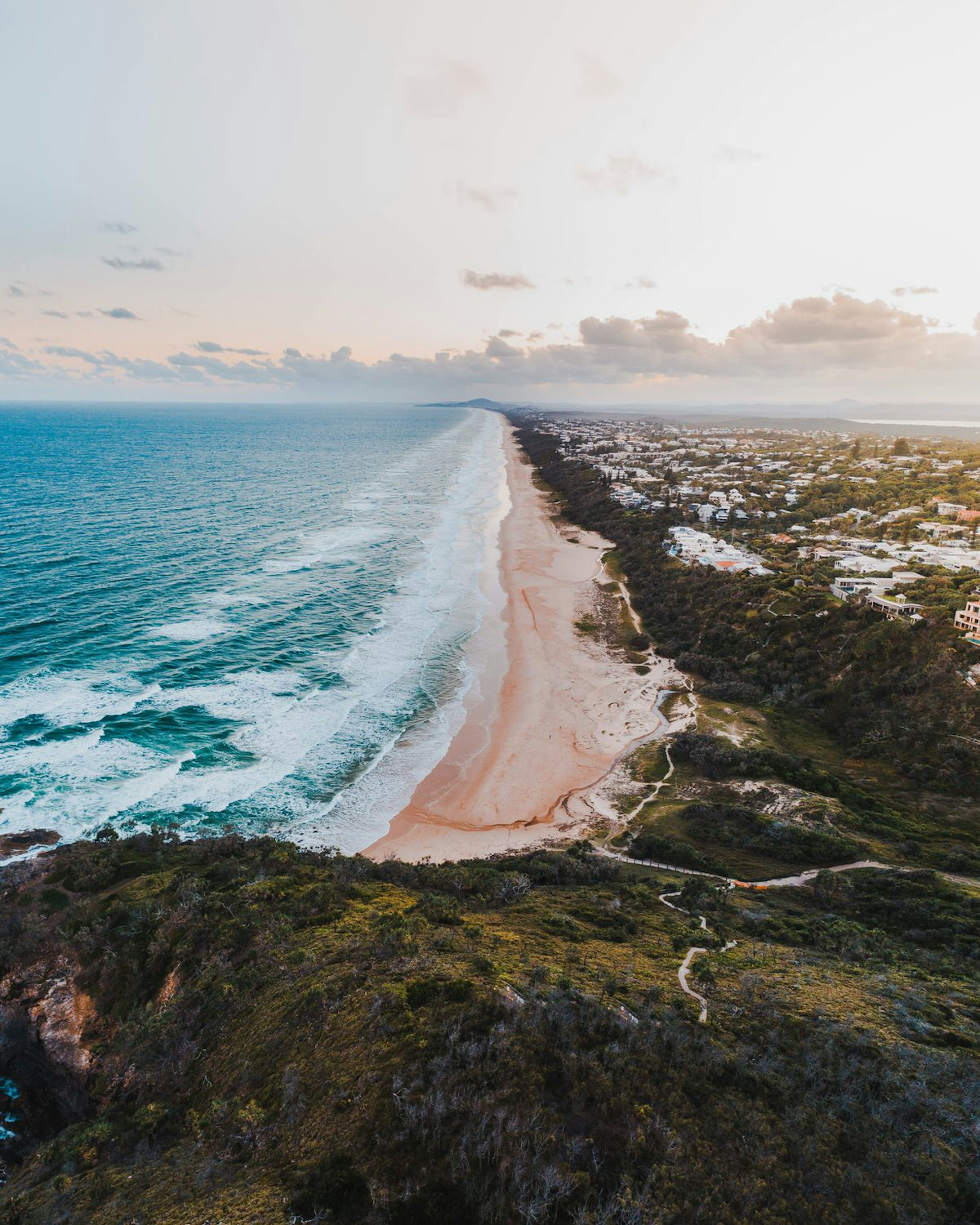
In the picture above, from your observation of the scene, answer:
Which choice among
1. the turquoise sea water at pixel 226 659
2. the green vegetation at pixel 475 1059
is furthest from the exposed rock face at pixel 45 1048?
the turquoise sea water at pixel 226 659

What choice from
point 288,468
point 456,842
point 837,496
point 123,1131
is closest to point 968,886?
point 456,842

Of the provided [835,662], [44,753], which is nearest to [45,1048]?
[44,753]

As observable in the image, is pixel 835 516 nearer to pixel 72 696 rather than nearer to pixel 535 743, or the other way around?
pixel 535 743

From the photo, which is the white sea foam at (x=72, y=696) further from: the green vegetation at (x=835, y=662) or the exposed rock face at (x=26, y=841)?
the green vegetation at (x=835, y=662)

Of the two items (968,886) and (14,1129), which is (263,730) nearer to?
(14,1129)

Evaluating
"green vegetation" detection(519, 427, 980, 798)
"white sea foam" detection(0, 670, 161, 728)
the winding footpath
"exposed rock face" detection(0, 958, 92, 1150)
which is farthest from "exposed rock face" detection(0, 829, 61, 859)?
"green vegetation" detection(519, 427, 980, 798)
